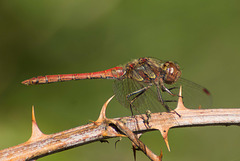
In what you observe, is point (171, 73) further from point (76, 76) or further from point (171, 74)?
point (76, 76)

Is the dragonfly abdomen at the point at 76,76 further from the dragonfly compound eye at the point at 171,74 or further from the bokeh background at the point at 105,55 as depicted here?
the dragonfly compound eye at the point at 171,74

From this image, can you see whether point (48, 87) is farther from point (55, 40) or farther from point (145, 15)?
point (145, 15)

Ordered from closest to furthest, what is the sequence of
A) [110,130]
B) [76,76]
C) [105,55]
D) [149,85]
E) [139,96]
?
[110,130] < [139,96] < [149,85] < [76,76] < [105,55]

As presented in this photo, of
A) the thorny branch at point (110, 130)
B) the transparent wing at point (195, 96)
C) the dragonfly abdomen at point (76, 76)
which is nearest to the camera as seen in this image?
the thorny branch at point (110, 130)

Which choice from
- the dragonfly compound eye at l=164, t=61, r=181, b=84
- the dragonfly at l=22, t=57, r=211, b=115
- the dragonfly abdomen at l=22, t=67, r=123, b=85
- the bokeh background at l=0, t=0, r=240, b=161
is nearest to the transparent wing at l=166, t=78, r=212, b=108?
the dragonfly at l=22, t=57, r=211, b=115

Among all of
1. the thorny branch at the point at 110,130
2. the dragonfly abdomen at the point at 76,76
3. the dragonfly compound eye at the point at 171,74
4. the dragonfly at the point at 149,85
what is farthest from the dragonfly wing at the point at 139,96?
the thorny branch at the point at 110,130

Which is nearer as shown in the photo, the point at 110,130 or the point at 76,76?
the point at 110,130

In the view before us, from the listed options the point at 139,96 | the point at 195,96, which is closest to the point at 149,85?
the point at 139,96
